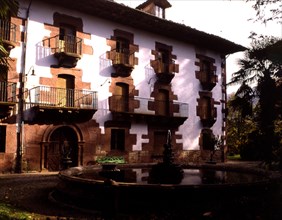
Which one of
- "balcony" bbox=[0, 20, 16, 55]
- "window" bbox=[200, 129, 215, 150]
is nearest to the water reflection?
"balcony" bbox=[0, 20, 16, 55]

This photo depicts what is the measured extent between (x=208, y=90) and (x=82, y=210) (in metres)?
19.6

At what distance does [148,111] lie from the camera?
21.4m

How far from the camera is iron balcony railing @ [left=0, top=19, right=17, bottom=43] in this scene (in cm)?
1575

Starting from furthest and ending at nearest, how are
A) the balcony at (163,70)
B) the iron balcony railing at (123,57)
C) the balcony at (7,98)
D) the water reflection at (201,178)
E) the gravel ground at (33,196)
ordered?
the balcony at (163,70), the iron balcony railing at (123,57), the balcony at (7,98), the water reflection at (201,178), the gravel ground at (33,196)

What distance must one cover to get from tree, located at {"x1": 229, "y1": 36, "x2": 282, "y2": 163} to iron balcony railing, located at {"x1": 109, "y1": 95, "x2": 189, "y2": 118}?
5.84 metres

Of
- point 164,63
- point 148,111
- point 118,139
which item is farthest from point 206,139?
point 118,139

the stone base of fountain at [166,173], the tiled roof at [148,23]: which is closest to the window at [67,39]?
the tiled roof at [148,23]

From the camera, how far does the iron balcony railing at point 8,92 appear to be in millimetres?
15673

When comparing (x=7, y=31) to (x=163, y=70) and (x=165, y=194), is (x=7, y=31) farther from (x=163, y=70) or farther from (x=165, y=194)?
(x=165, y=194)

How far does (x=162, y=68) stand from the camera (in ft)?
73.9

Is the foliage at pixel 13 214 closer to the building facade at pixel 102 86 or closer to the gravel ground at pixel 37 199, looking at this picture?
the gravel ground at pixel 37 199

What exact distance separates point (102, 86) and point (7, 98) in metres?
5.71

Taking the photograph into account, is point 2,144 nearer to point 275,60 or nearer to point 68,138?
point 68,138

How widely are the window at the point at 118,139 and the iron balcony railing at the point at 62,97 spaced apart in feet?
7.65
